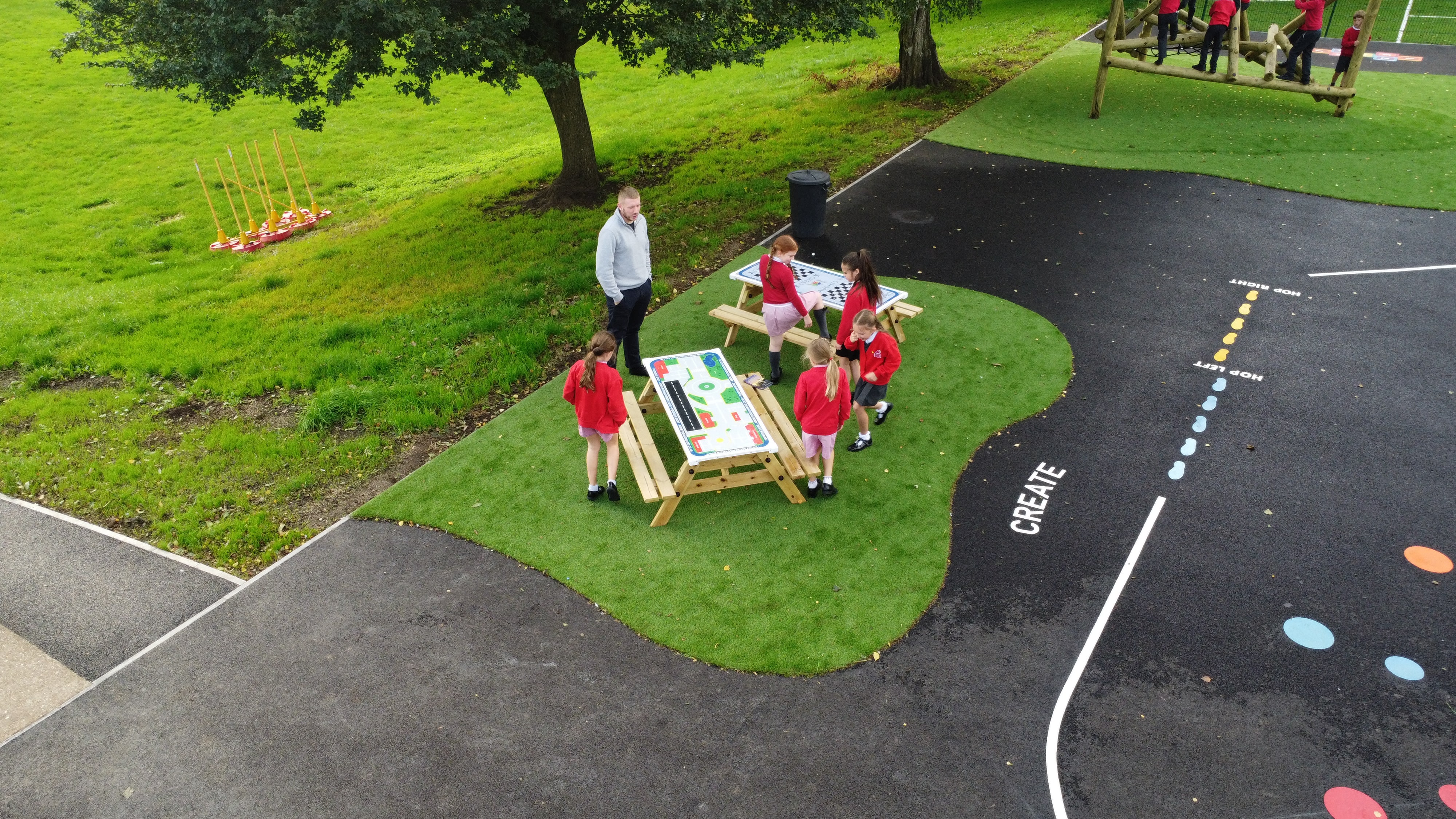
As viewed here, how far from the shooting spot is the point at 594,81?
27797mm

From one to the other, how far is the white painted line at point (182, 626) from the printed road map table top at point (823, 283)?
522cm

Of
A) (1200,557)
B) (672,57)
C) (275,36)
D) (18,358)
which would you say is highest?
(275,36)

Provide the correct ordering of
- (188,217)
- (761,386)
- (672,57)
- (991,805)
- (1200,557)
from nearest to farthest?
(991,805) < (1200,557) < (761,386) < (672,57) < (188,217)

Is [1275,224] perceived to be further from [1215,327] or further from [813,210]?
[813,210]

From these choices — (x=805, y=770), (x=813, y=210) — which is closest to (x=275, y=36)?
(x=813, y=210)

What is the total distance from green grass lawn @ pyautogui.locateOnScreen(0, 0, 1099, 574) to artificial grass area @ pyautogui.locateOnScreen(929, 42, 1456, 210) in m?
1.89

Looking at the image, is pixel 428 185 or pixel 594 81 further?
pixel 594 81

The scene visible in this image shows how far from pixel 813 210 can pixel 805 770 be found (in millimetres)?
9290

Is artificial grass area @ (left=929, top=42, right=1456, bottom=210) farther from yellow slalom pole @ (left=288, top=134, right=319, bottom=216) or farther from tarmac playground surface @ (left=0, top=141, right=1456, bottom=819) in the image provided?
yellow slalom pole @ (left=288, top=134, right=319, bottom=216)

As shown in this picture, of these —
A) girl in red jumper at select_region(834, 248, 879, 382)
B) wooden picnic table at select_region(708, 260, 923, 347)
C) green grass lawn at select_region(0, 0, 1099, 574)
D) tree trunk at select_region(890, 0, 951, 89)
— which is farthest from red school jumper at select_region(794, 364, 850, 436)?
tree trunk at select_region(890, 0, 951, 89)

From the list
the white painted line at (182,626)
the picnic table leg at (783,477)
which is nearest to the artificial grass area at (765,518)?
the picnic table leg at (783,477)

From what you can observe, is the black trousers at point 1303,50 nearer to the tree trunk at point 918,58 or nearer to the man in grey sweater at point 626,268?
the tree trunk at point 918,58

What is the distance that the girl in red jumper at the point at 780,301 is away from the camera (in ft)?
27.8

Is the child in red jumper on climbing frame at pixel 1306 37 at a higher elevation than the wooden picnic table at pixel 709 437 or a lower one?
higher
